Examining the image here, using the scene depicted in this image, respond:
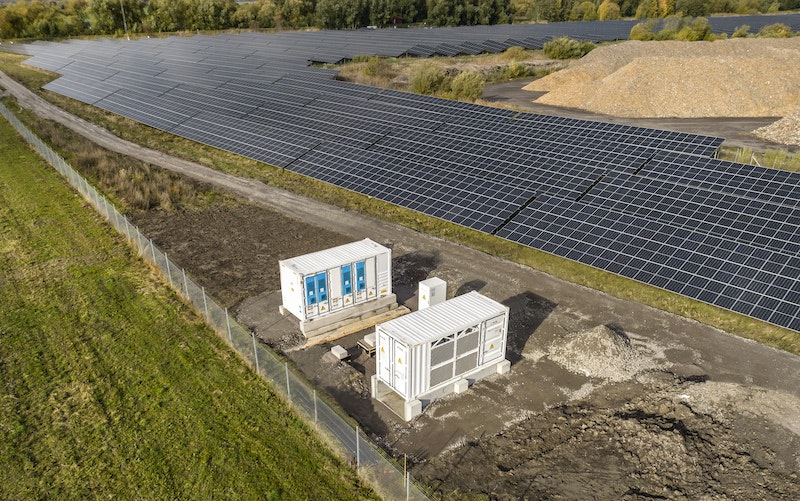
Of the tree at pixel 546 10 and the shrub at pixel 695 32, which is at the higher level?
the shrub at pixel 695 32

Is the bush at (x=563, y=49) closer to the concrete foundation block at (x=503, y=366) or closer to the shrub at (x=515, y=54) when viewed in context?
the shrub at (x=515, y=54)

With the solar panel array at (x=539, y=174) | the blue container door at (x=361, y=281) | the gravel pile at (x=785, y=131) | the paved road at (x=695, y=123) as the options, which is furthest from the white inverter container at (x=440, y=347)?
the gravel pile at (x=785, y=131)

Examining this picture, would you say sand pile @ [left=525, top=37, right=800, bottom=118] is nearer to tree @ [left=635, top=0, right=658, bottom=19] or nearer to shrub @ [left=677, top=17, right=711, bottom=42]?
shrub @ [left=677, top=17, right=711, bottom=42]

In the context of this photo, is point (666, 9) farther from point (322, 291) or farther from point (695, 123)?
point (322, 291)

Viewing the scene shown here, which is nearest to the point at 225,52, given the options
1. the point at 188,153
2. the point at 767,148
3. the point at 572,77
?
the point at 188,153

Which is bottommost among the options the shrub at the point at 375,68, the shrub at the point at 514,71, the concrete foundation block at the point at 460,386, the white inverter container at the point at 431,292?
the shrub at the point at 514,71

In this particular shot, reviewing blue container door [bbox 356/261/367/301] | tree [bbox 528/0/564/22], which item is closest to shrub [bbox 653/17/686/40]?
tree [bbox 528/0/564/22]

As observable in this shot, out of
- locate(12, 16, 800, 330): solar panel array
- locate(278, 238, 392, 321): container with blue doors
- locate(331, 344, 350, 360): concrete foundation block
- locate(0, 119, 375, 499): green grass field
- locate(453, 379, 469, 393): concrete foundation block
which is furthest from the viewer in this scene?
locate(12, 16, 800, 330): solar panel array

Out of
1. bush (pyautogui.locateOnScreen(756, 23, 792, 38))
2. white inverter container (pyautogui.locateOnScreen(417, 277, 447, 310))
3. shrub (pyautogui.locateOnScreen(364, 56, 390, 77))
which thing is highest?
bush (pyautogui.locateOnScreen(756, 23, 792, 38))
